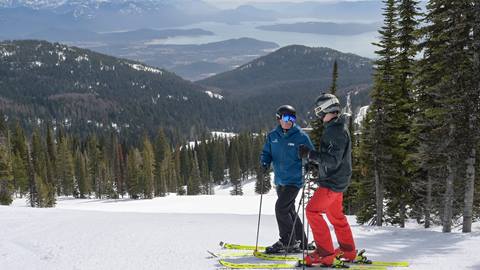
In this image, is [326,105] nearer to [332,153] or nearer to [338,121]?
[338,121]

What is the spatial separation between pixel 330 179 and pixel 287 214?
145 cm

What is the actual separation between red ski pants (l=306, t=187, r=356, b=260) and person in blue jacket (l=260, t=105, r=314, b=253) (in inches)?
23.5

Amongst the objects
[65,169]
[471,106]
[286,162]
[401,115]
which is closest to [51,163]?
[65,169]

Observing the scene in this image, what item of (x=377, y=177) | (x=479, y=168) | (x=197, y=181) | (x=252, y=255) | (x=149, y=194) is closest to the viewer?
(x=252, y=255)

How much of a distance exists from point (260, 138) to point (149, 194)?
150 feet

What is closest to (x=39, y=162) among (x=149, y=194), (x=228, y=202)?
(x=149, y=194)

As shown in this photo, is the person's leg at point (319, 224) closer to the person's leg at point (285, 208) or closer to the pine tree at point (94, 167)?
the person's leg at point (285, 208)

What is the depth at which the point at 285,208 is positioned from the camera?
7.67 meters

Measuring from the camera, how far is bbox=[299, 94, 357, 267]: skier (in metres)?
6.42

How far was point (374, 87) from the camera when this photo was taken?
2197 cm

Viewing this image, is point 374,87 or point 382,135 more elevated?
point 374,87

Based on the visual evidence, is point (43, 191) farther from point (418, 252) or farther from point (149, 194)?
point (418, 252)

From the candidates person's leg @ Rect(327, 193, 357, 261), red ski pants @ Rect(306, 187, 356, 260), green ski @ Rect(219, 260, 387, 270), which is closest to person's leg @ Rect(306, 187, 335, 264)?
red ski pants @ Rect(306, 187, 356, 260)

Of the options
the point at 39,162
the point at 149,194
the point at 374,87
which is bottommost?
the point at 149,194
